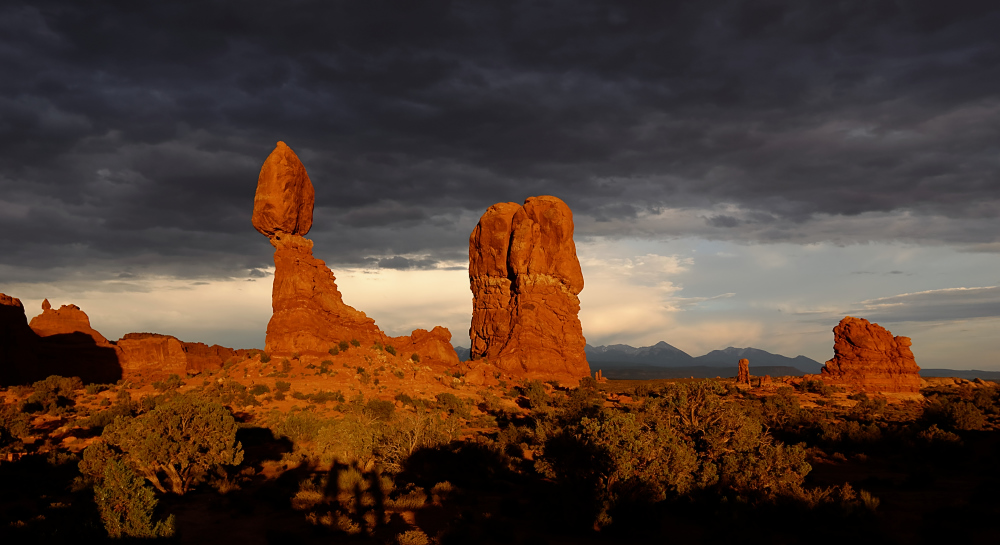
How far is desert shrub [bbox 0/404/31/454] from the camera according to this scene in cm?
2355

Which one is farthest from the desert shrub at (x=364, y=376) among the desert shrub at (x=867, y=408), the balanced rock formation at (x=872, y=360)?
the balanced rock formation at (x=872, y=360)

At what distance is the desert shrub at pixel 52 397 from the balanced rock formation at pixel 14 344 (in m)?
8.28

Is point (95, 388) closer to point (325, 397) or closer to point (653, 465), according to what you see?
point (325, 397)

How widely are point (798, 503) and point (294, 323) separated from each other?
3624 cm

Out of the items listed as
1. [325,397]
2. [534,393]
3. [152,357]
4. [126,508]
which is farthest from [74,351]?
[126,508]

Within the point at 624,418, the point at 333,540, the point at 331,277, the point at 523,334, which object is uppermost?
the point at 331,277

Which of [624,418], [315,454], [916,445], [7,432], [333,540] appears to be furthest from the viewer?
[916,445]

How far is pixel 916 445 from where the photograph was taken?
29.7m

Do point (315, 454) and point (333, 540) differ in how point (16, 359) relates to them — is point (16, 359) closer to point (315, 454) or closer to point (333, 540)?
point (315, 454)

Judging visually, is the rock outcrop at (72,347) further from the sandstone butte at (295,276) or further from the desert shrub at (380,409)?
the desert shrub at (380,409)

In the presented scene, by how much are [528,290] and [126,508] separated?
48.6 metres

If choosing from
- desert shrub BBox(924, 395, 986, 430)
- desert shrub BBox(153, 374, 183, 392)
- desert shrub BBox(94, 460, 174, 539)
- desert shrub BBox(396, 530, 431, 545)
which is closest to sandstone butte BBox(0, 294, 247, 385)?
desert shrub BBox(153, 374, 183, 392)

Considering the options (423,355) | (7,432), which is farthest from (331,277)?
(7,432)

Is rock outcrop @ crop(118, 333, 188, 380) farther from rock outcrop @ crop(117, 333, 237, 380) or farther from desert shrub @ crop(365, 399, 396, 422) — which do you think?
desert shrub @ crop(365, 399, 396, 422)
